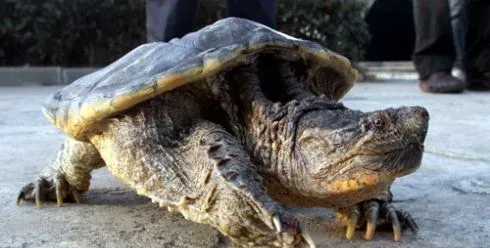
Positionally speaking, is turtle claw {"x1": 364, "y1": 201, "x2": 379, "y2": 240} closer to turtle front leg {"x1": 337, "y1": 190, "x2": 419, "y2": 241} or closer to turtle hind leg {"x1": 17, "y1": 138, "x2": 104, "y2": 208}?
turtle front leg {"x1": 337, "y1": 190, "x2": 419, "y2": 241}

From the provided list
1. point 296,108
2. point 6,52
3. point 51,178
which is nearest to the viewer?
point 296,108

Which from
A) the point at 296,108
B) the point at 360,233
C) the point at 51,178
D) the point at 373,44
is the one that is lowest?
the point at 373,44

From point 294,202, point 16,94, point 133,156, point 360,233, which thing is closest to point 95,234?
point 133,156

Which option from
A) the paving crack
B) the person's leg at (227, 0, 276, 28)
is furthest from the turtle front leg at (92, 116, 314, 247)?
the person's leg at (227, 0, 276, 28)

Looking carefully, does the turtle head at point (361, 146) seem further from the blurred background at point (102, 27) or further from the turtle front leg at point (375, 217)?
the blurred background at point (102, 27)

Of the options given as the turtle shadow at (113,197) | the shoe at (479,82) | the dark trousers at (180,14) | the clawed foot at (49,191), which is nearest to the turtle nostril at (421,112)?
the turtle shadow at (113,197)

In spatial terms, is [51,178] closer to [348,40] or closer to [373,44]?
[348,40]

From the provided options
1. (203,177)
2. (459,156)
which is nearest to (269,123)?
(203,177)
